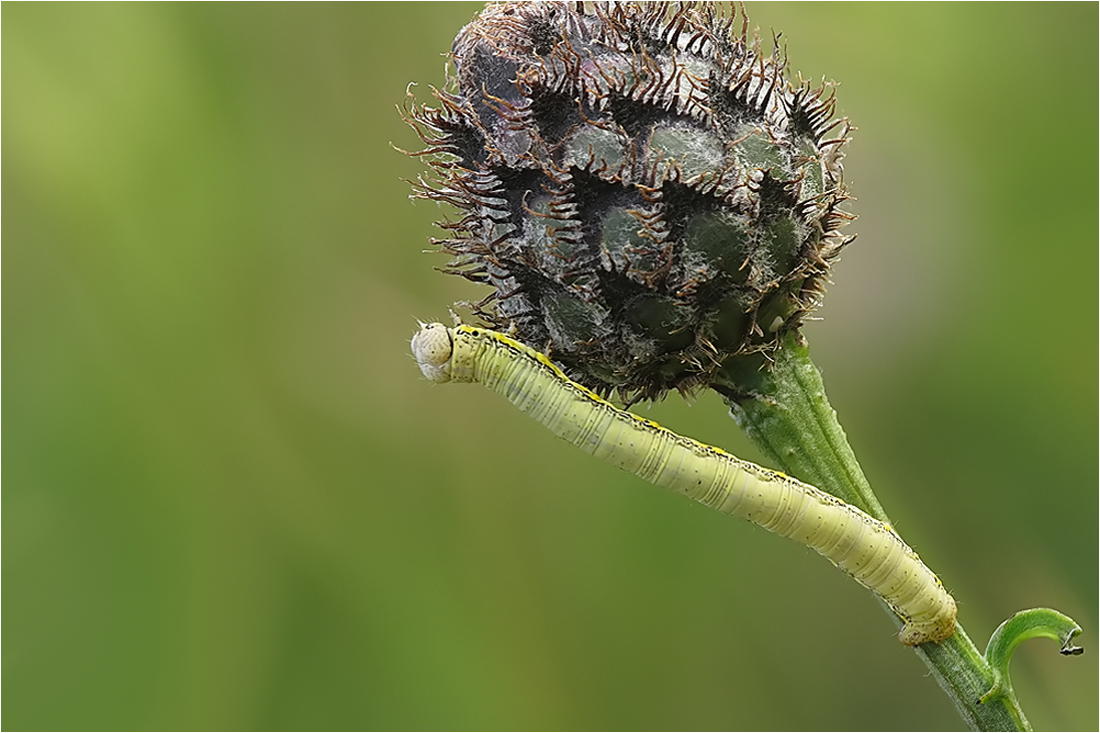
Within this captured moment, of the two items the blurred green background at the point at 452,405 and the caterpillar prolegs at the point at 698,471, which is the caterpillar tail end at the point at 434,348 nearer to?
the caterpillar prolegs at the point at 698,471

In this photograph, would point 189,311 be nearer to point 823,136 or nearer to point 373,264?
point 373,264

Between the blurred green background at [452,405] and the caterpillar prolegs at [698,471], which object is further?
the blurred green background at [452,405]

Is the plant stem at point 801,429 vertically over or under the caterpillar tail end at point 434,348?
over

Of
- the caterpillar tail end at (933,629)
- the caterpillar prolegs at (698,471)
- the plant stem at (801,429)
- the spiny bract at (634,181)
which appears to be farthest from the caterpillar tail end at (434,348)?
the caterpillar tail end at (933,629)

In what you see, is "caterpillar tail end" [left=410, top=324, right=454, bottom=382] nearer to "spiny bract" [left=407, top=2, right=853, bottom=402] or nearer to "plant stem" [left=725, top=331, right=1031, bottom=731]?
"spiny bract" [left=407, top=2, right=853, bottom=402]

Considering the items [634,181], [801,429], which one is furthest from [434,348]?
[801,429]

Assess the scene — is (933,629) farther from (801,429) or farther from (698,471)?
(698,471)
